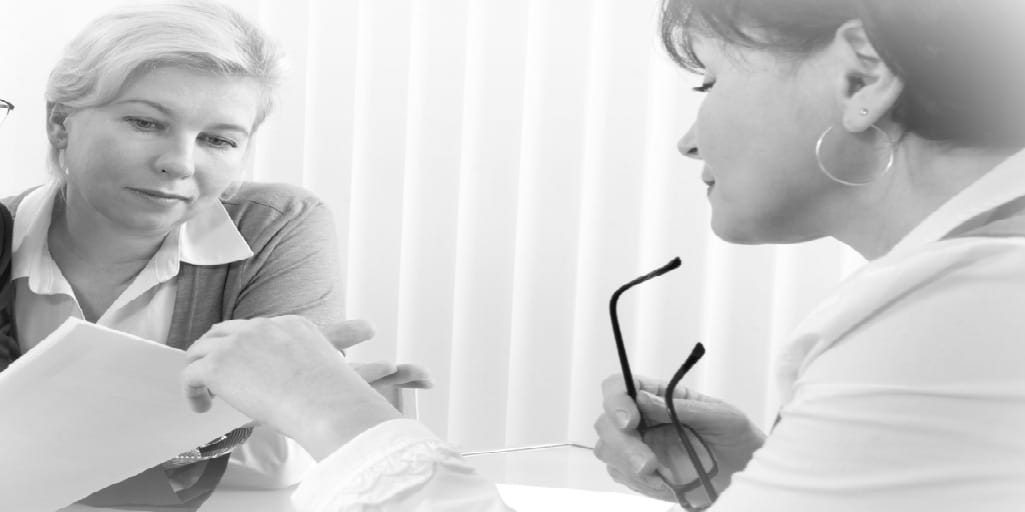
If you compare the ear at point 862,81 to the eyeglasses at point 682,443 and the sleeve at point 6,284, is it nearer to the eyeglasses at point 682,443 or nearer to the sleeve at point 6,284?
the eyeglasses at point 682,443

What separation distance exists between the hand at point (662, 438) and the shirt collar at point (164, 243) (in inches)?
29.0

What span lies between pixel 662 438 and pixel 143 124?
85 centimetres

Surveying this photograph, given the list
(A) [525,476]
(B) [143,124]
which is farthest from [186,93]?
(A) [525,476]

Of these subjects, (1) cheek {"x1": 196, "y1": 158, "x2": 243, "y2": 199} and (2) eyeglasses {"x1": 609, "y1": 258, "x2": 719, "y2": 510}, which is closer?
(2) eyeglasses {"x1": 609, "y1": 258, "x2": 719, "y2": 510}

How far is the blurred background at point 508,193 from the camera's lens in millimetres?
2594

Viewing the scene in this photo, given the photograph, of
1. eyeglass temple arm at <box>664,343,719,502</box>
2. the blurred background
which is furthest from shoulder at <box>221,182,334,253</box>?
the blurred background

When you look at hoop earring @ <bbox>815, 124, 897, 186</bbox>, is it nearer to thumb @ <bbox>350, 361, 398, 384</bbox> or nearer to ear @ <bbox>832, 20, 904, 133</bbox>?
ear @ <bbox>832, 20, 904, 133</bbox>

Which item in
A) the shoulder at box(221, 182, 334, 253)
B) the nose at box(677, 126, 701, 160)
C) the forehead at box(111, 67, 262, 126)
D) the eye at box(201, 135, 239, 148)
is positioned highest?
the nose at box(677, 126, 701, 160)

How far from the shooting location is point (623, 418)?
3.24 ft

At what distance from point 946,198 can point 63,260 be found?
4.08 ft

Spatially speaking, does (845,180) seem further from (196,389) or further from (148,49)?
(148,49)

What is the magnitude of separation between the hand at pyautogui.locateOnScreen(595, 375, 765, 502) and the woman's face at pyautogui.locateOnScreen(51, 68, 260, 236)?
0.73 meters

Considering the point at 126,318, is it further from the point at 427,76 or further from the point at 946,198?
the point at 427,76

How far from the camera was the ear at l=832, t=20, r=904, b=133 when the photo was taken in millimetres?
691
